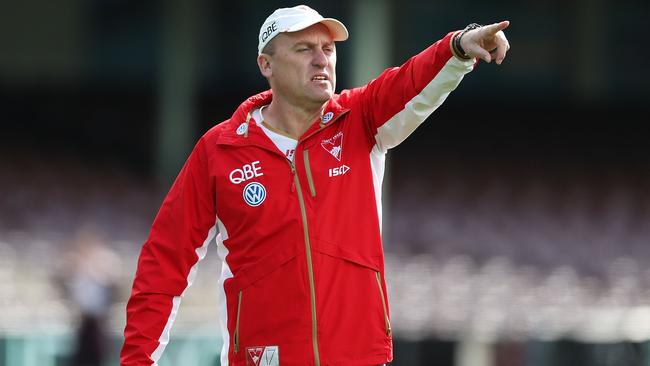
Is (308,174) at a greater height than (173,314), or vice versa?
(308,174)

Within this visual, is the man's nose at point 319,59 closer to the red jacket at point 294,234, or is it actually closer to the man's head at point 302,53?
the man's head at point 302,53

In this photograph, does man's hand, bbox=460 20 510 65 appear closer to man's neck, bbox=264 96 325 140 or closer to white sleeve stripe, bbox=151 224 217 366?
man's neck, bbox=264 96 325 140

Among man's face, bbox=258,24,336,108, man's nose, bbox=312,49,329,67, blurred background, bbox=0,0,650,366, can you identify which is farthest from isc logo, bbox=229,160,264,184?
blurred background, bbox=0,0,650,366

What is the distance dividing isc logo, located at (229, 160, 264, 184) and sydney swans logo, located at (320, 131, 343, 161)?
0.22 m

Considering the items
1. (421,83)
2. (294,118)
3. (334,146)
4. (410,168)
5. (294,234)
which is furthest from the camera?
(410,168)

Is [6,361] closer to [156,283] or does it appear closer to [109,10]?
[156,283]

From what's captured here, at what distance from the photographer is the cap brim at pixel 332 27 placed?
157 inches

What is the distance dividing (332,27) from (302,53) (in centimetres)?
13

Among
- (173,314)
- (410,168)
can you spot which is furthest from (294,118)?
(410,168)

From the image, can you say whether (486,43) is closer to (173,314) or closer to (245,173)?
(245,173)

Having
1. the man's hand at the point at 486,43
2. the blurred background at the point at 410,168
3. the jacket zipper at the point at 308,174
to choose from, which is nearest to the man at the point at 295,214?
the jacket zipper at the point at 308,174

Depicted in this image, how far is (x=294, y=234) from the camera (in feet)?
12.9

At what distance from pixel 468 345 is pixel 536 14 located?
55.0ft

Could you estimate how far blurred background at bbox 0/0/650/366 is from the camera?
9016 millimetres
